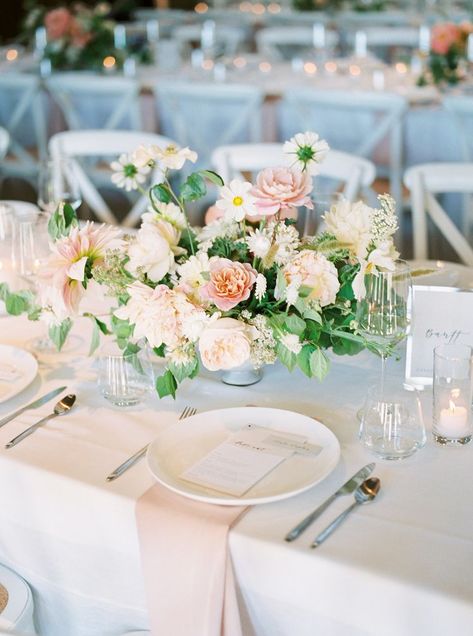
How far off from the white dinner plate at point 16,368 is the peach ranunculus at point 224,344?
0.43 metres

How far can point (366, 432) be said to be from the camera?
1.60 m

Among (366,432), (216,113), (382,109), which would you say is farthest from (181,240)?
(216,113)

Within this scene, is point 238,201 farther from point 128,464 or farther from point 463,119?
point 463,119

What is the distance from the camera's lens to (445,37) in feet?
15.1

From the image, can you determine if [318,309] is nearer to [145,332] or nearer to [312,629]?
[145,332]

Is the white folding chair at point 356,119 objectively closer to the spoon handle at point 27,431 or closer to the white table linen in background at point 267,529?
the white table linen in background at point 267,529

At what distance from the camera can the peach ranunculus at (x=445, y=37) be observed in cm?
460

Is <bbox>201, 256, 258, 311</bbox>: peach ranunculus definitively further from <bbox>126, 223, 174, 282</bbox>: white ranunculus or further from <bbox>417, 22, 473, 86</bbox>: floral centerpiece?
<bbox>417, 22, 473, 86</bbox>: floral centerpiece

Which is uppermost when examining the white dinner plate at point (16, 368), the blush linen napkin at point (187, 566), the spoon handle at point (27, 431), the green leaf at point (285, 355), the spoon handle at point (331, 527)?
the green leaf at point (285, 355)

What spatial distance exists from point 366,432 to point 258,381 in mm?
309

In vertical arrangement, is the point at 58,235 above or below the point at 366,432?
above

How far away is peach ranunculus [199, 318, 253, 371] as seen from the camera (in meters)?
1.54

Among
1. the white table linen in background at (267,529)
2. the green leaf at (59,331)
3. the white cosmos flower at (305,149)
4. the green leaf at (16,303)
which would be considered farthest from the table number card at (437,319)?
the green leaf at (16,303)

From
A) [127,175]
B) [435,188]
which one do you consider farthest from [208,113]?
[127,175]
